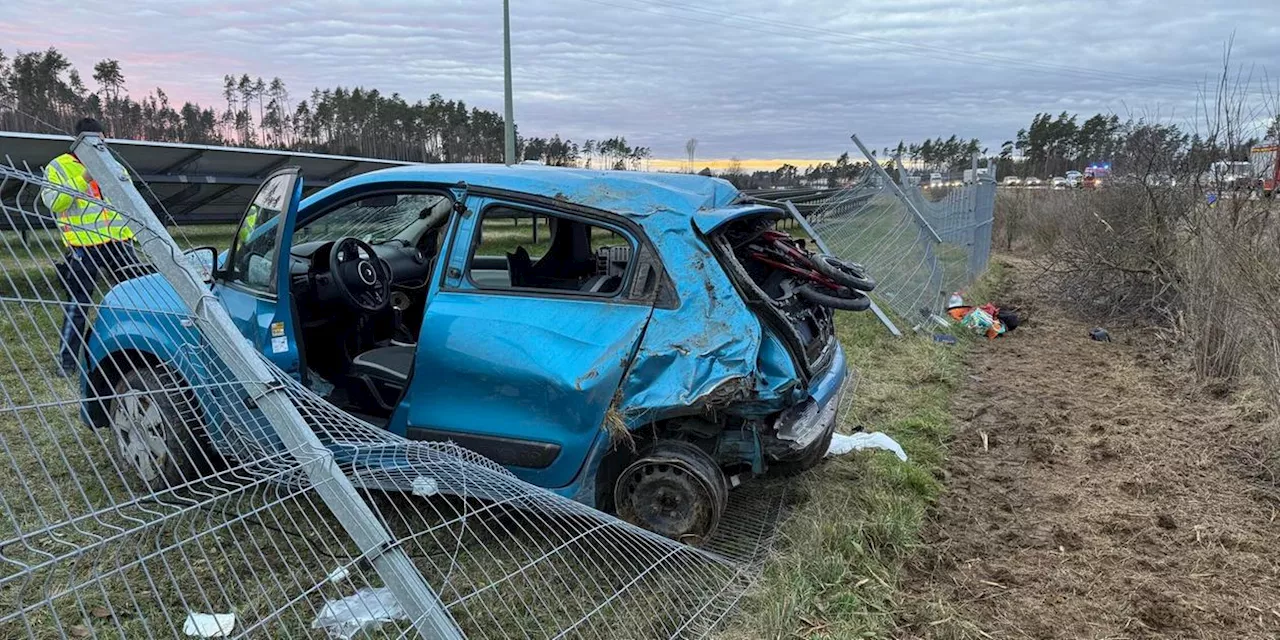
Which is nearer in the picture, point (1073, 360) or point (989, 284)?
point (1073, 360)

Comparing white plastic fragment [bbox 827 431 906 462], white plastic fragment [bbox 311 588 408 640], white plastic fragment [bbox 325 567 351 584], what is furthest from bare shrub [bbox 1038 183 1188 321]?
white plastic fragment [bbox 325 567 351 584]

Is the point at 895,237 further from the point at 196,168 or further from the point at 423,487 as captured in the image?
the point at 196,168

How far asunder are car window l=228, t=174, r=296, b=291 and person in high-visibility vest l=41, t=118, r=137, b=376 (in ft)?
1.70

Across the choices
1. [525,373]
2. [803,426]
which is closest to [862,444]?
[803,426]

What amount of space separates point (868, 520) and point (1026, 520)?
3.22 feet

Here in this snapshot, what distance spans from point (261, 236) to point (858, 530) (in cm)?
317

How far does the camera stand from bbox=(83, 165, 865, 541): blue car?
3.33m

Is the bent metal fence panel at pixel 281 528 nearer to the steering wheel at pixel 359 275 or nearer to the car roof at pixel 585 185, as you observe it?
the steering wheel at pixel 359 275

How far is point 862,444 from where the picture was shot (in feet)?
16.0

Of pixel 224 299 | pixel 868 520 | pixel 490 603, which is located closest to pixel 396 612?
pixel 490 603

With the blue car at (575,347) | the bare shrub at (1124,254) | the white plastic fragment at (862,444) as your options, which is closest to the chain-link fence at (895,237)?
the bare shrub at (1124,254)

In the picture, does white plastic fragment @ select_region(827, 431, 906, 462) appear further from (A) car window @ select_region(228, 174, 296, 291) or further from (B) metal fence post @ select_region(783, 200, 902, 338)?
(A) car window @ select_region(228, 174, 296, 291)

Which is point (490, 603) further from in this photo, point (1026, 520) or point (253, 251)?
point (1026, 520)

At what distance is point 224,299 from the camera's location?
3797 mm
